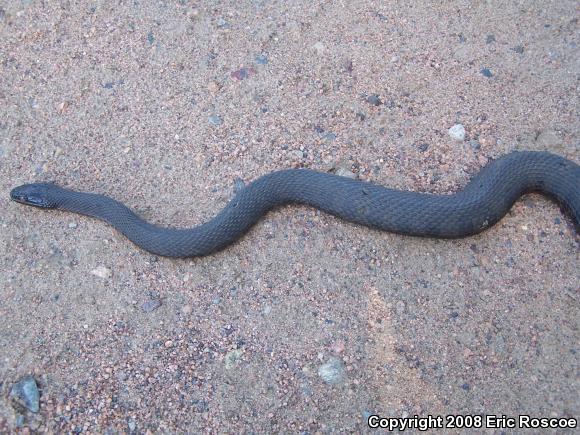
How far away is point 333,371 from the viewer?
3.72m

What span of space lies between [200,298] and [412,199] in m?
1.85

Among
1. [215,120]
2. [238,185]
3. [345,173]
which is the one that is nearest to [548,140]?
[345,173]

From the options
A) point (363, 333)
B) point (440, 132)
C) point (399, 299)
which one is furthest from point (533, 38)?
point (363, 333)

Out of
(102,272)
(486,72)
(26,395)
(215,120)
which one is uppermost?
(486,72)

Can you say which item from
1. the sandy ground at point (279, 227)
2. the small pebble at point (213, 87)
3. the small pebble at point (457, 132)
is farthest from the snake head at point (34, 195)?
the small pebble at point (457, 132)

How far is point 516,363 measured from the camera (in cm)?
370

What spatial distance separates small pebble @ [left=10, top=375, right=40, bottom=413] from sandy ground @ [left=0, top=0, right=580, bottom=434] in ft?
0.21

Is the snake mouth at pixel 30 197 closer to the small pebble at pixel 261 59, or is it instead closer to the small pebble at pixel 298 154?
the small pebble at pixel 298 154

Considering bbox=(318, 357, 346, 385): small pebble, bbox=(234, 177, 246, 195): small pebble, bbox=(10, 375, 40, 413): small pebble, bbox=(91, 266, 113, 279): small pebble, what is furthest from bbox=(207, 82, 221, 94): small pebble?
bbox=(10, 375, 40, 413): small pebble

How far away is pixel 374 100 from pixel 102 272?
2.88 metres

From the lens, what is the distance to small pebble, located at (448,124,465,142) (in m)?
4.72

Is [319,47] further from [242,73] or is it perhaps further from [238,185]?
[238,185]

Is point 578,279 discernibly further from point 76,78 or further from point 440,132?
point 76,78

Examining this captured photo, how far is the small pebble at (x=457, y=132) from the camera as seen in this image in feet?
15.5
